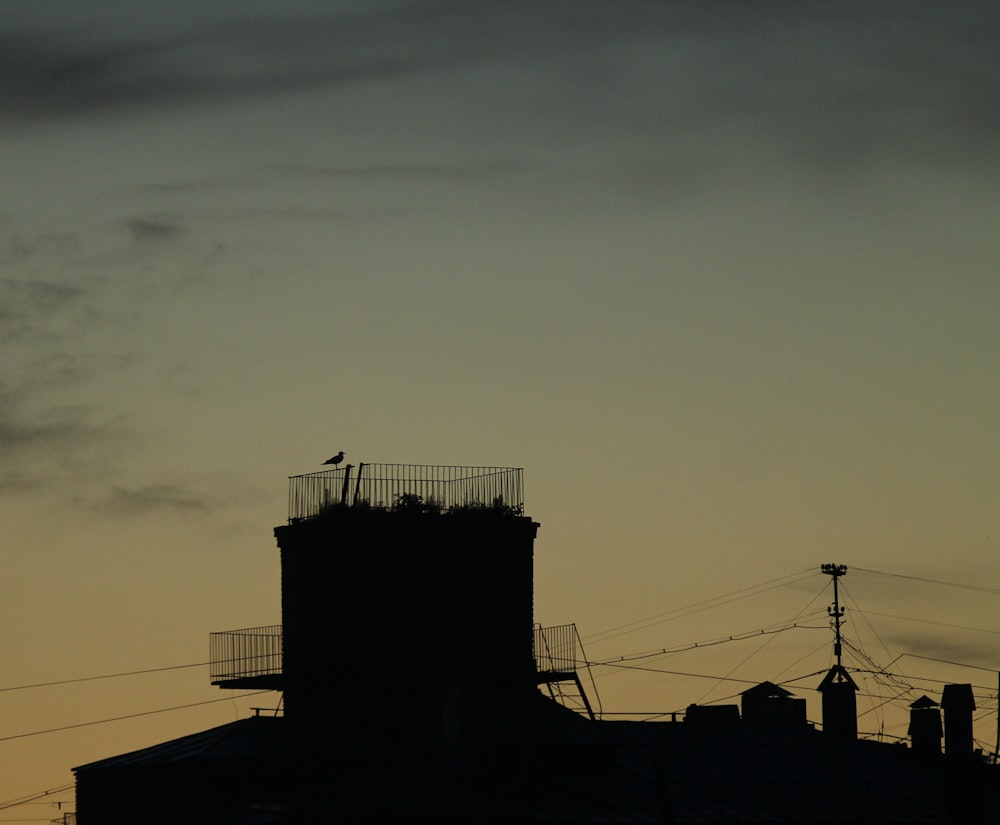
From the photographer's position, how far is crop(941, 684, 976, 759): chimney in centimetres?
6550

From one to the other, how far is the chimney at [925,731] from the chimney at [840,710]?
202 centimetres

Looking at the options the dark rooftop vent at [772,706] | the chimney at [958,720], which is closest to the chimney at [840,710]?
the dark rooftop vent at [772,706]

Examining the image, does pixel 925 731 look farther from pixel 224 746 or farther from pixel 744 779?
pixel 224 746

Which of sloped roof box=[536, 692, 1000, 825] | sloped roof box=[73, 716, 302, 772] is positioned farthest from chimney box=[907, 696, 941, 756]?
sloped roof box=[73, 716, 302, 772]

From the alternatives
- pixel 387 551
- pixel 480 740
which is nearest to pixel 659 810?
pixel 480 740

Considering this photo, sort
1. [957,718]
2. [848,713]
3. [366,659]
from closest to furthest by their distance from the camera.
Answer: [957,718] → [366,659] → [848,713]

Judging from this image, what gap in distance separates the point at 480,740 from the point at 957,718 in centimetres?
1400

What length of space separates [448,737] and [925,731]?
20897 mm

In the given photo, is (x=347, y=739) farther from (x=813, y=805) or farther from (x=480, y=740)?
(x=813, y=805)

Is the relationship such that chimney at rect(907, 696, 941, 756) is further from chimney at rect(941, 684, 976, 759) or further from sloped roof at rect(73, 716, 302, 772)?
sloped roof at rect(73, 716, 302, 772)

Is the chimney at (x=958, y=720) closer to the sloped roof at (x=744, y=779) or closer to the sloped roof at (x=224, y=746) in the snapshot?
the sloped roof at (x=744, y=779)

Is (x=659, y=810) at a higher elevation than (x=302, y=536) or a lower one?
lower

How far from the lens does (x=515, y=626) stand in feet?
240

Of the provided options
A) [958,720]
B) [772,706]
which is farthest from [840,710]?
[958,720]
